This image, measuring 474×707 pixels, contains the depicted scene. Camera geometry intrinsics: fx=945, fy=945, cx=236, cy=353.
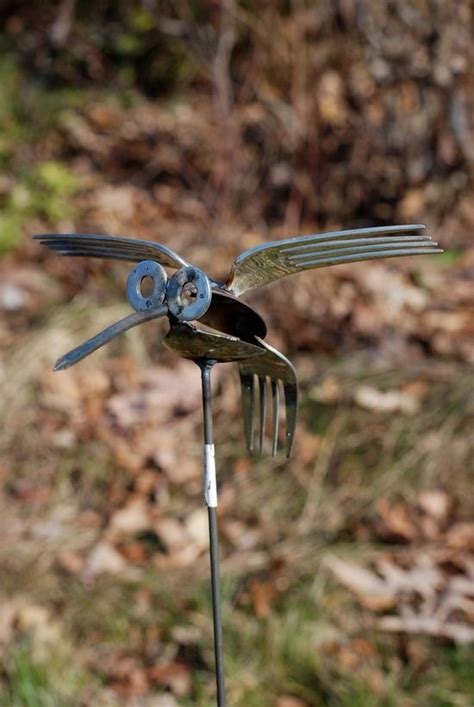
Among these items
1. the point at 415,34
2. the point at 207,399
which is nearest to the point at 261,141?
the point at 415,34

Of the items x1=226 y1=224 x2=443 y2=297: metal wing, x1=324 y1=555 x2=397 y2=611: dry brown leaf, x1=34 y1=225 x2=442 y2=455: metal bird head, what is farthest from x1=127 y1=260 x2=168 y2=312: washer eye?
x1=324 y1=555 x2=397 y2=611: dry brown leaf

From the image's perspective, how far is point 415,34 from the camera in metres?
3.94

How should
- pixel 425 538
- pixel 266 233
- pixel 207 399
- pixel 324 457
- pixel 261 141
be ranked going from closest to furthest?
pixel 207 399, pixel 425 538, pixel 324 457, pixel 266 233, pixel 261 141

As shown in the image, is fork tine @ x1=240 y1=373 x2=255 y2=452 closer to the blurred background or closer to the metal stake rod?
the metal stake rod


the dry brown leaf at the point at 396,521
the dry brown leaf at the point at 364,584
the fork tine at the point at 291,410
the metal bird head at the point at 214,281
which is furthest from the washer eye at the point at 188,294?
the dry brown leaf at the point at 396,521

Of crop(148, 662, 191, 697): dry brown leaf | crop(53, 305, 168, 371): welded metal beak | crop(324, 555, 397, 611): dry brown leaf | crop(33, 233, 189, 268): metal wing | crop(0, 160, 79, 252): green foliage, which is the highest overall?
crop(0, 160, 79, 252): green foliage

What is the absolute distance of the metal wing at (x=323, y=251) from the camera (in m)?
1.15

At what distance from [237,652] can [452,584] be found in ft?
2.11

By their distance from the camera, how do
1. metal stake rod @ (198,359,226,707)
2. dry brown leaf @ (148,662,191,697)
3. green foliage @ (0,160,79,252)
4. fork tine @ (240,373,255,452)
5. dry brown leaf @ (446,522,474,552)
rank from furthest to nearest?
green foliage @ (0,160,79,252), dry brown leaf @ (446,522,474,552), dry brown leaf @ (148,662,191,697), fork tine @ (240,373,255,452), metal stake rod @ (198,359,226,707)

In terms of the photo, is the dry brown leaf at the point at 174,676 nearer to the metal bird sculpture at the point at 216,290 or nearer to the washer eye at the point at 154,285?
the metal bird sculpture at the point at 216,290

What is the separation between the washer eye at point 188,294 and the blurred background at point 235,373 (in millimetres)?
1591

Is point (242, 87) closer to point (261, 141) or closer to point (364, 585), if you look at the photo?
point (261, 141)

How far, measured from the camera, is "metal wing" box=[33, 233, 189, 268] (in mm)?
1227

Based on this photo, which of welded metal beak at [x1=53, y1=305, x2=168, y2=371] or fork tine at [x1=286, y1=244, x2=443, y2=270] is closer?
welded metal beak at [x1=53, y1=305, x2=168, y2=371]
